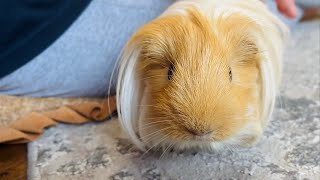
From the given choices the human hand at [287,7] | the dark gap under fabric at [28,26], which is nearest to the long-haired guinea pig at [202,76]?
the human hand at [287,7]

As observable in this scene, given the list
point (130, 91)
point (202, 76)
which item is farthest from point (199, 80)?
point (130, 91)

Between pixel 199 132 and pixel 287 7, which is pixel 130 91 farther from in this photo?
pixel 287 7

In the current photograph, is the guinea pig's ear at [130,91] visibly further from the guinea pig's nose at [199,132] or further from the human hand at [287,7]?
the human hand at [287,7]

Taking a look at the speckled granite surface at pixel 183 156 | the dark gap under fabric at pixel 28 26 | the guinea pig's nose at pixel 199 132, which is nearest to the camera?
the guinea pig's nose at pixel 199 132

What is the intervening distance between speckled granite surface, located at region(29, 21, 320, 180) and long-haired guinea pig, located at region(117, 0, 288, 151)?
0.04 metres

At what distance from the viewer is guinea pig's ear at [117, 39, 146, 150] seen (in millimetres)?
1009

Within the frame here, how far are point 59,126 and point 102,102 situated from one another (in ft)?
0.45

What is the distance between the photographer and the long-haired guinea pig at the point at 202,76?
0.89m

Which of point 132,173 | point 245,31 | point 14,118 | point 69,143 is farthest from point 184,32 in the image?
point 14,118

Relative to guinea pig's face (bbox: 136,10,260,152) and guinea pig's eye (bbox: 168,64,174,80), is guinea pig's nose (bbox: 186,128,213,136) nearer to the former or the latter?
guinea pig's face (bbox: 136,10,260,152)

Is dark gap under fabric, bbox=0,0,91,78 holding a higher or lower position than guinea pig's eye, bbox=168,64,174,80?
higher

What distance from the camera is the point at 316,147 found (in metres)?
1.06

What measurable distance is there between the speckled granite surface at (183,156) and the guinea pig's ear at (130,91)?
0.07 m

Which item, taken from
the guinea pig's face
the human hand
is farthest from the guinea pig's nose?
the human hand
